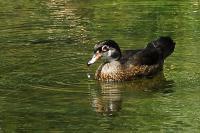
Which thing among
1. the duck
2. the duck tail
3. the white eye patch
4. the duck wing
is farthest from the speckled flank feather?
the duck tail

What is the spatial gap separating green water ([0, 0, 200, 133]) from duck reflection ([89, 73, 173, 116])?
0.02 metres

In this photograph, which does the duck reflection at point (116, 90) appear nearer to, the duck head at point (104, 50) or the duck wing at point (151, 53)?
the duck wing at point (151, 53)

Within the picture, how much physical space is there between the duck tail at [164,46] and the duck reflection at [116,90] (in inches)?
25.2

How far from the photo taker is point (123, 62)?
15.9 meters

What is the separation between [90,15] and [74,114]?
10297 millimetres

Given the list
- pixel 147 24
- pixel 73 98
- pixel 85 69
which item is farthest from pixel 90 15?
pixel 73 98

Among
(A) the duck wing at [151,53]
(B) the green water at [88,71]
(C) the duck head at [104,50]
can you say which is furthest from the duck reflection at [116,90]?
(C) the duck head at [104,50]

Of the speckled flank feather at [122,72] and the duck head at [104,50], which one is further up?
the duck head at [104,50]

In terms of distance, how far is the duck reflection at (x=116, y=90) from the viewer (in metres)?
13.3

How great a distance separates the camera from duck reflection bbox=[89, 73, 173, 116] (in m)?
13.3

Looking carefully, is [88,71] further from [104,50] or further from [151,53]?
[151,53]

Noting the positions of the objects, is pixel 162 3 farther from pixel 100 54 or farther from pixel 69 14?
pixel 100 54

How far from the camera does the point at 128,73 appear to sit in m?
15.7

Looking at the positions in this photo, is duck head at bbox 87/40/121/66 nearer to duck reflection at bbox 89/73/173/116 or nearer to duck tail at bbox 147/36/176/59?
duck reflection at bbox 89/73/173/116
